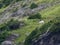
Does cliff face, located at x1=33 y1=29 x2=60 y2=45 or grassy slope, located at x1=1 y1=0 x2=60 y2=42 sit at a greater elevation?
grassy slope, located at x1=1 y1=0 x2=60 y2=42

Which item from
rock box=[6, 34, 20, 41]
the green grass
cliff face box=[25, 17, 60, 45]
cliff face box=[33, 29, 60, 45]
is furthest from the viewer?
rock box=[6, 34, 20, 41]

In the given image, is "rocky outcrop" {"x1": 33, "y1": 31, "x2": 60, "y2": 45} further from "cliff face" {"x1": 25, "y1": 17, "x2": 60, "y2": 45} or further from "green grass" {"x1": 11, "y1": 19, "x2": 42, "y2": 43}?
"green grass" {"x1": 11, "y1": 19, "x2": 42, "y2": 43}

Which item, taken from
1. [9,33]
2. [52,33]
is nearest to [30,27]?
[9,33]

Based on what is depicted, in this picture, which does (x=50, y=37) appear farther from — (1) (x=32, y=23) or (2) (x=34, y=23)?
(1) (x=32, y=23)

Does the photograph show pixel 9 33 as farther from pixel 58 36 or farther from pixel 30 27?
pixel 58 36

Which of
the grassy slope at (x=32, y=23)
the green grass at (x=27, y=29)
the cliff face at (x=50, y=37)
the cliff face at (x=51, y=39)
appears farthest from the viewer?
the grassy slope at (x=32, y=23)

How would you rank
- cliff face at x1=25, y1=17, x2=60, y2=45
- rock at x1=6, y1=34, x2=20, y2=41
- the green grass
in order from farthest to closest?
rock at x1=6, y1=34, x2=20, y2=41, the green grass, cliff face at x1=25, y1=17, x2=60, y2=45

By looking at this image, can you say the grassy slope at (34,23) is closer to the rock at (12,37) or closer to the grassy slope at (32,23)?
the grassy slope at (32,23)

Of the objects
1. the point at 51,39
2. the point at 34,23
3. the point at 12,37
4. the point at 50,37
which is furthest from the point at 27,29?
the point at 51,39

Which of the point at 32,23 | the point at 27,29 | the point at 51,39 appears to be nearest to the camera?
the point at 51,39

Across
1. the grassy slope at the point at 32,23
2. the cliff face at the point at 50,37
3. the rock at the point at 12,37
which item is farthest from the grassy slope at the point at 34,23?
the cliff face at the point at 50,37

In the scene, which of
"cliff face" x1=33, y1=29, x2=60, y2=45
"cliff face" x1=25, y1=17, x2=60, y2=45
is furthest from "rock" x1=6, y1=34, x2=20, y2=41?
"cliff face" x1=33, y1=29, x2=60, y2=45
